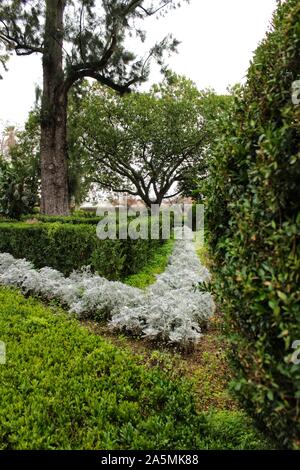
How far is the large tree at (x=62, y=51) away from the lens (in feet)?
35.1

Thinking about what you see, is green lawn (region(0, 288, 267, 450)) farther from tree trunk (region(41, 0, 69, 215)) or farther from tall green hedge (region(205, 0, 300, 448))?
tree trunk (region(41, 0, 69, 215))

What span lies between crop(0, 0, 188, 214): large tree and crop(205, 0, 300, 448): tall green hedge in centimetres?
971

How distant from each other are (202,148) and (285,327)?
74.1ft

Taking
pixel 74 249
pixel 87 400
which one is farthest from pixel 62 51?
pixel 87 400

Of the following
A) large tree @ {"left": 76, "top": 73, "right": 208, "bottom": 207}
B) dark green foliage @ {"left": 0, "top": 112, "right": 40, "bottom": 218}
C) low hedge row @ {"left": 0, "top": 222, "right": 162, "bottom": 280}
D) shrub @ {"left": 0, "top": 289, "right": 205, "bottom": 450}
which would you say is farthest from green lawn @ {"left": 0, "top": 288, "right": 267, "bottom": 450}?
Answer: large tree @ {"left": 76, "top": 73, "right": 208, "bottom": 207}

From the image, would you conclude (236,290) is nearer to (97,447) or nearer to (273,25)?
(97,447)

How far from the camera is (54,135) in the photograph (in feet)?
38.3

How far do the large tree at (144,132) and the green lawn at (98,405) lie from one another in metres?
19.4

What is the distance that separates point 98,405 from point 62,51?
1060cm

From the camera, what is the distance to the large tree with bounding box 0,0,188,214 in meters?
10.7

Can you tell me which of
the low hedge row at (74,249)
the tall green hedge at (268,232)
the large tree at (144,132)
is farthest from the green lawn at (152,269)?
the large tree at (144,132)

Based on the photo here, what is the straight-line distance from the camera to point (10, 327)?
4406 mm

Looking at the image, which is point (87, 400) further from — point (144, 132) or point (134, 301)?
point (144, 132)

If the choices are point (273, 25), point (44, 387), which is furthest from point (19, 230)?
point (273, 25)
